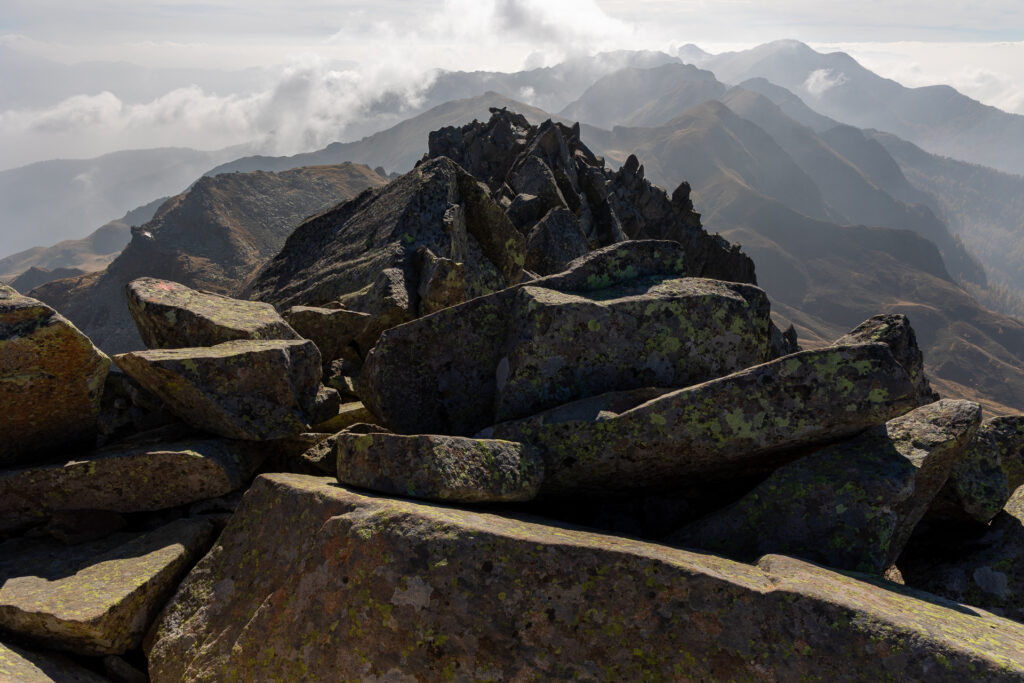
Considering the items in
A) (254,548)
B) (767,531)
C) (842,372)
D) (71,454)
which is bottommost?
(767,531)

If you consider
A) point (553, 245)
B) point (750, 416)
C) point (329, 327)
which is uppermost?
point (750, 416)

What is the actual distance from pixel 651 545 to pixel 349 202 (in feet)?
71.9

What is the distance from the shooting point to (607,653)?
21.5 ft

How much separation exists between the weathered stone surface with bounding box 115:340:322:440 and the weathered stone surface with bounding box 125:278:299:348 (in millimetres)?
1428

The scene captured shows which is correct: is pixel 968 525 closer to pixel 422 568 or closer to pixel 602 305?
pixel 602 305

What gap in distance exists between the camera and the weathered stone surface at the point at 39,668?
22.1ft

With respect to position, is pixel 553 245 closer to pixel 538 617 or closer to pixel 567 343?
pixel 567 343

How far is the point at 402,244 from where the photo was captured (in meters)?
19.9

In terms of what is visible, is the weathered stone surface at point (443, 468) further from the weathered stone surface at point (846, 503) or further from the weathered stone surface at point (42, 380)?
the weathered stone surface at point (42, 380)

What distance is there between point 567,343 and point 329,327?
772 centimetres

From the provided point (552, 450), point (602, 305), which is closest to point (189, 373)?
point (552, 450)

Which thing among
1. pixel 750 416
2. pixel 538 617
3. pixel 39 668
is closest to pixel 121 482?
pixel 39 668

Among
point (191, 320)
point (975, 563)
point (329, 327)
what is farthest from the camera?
point (329, 327)

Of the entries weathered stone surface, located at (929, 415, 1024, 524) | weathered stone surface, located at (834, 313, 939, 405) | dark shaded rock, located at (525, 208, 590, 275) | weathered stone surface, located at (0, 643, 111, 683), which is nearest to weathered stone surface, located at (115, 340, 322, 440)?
weathered stone surface, located at (0, 643, 111, 683)
